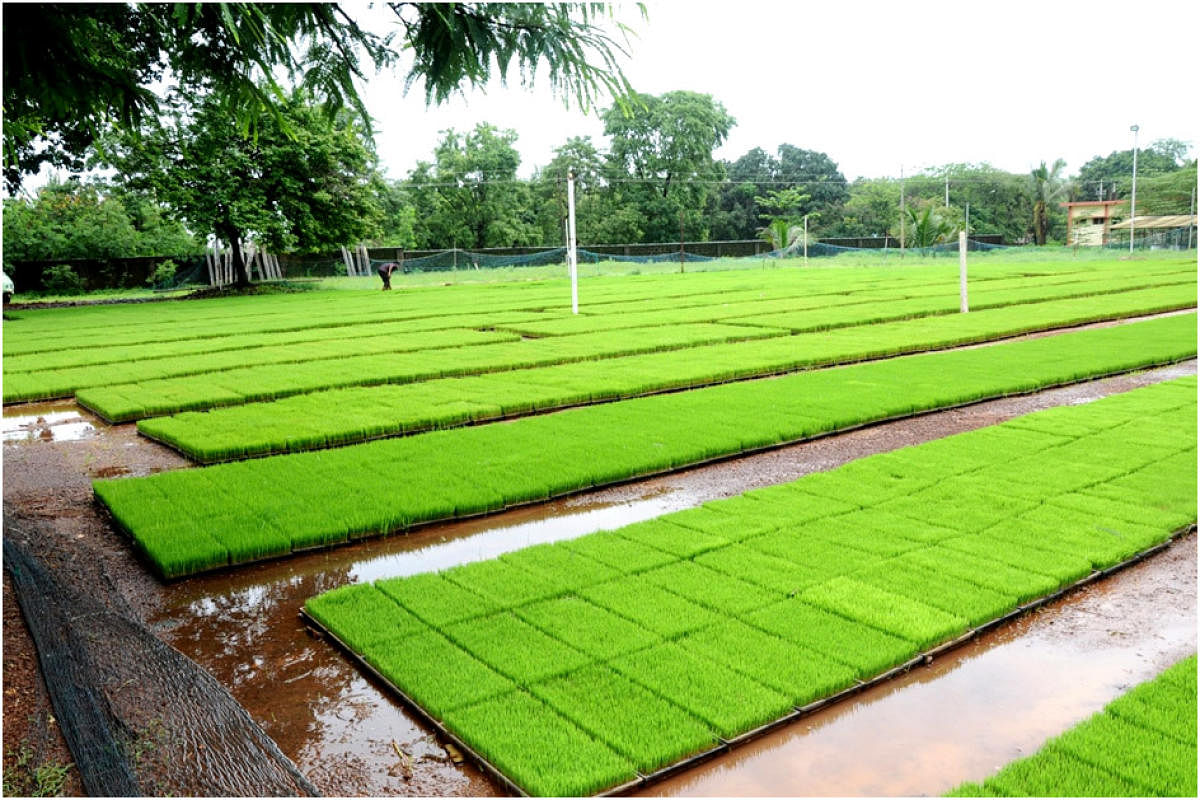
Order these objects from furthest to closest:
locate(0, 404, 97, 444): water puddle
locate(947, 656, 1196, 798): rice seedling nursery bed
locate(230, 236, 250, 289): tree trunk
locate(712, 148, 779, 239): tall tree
→ locate(712, 148, 779, 239): tall tree
locate(230, 236, 250, 289): tree trunk
locate(0, 404, 97, 444): water puddle
locate(947, 656, 1196, 798): rice seedling nursery bed

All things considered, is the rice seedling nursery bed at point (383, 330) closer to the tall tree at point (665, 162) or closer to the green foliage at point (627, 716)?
the green foliage at point (627, 716)

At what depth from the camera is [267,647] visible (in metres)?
4.43

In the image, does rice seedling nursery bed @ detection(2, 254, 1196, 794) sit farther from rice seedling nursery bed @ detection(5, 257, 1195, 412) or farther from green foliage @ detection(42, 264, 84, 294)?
green foliage @ detection(42, 264, 84, 294)

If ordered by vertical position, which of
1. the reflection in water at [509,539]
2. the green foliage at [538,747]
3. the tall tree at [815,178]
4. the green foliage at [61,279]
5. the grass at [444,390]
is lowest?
the green foliage at [538,747]

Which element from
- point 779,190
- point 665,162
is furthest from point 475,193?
point 779,190

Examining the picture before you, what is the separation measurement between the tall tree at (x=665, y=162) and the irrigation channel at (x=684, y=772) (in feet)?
159

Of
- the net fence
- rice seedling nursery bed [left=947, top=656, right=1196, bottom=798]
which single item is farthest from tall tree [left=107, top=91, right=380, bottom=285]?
rice seedling nursery bed [left=947, top=656, right=1196, bottom=798]

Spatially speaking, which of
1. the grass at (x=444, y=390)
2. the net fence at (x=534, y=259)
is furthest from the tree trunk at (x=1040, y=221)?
the grass at (x=444, y=390)

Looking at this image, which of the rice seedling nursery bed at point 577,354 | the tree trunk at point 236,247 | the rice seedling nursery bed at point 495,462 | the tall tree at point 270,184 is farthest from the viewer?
the tree trunk at point 236,247

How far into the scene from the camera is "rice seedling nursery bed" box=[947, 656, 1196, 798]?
3.04m

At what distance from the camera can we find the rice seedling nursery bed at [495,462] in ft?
19.5

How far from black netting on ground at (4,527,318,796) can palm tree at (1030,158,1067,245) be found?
6025 centimetres

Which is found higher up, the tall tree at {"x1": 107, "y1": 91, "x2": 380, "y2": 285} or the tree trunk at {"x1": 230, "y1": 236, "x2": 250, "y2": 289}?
the tall tree at {"x1": 107, "y1": 91, "x2": 380, "y2": 285}

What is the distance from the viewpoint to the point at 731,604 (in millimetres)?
4555
